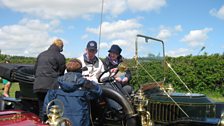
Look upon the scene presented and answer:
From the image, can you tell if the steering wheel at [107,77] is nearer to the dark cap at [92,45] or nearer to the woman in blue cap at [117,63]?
the woman in blue cap at [117,63]

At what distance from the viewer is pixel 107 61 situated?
528 centimetres

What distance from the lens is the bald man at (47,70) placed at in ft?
16.0

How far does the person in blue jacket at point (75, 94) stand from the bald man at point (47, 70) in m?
0.90

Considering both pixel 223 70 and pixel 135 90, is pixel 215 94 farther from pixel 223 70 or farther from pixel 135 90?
pixel 135 90

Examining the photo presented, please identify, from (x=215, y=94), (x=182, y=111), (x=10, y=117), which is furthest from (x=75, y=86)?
(x=215, y=94)

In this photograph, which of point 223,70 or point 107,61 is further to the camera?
point 223,70

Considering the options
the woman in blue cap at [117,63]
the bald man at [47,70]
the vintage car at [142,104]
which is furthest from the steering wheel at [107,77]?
the bald man at [47,70]

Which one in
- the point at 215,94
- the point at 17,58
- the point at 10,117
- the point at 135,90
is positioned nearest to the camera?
the point at 10,117

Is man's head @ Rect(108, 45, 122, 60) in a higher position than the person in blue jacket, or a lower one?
higher

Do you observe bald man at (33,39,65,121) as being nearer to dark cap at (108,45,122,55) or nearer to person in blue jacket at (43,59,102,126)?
dark cap at (108,45,122,55)

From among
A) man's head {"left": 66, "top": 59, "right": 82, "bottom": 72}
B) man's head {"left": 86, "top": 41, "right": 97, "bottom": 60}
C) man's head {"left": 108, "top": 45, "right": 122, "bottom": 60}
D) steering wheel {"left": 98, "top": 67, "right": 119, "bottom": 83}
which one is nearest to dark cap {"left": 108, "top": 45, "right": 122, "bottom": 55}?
man's head {"left": 108, "top": 45, "right": 122, "bottom": 60}

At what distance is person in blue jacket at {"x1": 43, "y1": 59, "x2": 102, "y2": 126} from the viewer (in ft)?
12.8

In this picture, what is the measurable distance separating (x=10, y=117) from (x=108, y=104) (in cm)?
148

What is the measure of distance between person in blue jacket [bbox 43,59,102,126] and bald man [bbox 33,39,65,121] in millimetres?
897
